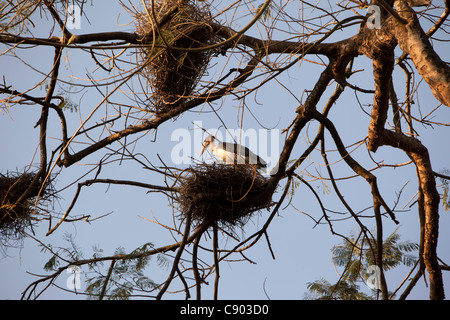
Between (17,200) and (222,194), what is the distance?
1154mm

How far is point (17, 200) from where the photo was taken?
104 inches

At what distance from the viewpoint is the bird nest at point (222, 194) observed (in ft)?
7.84

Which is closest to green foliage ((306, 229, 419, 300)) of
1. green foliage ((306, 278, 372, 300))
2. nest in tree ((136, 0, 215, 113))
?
green foliage ((306, 278, 372, 300))

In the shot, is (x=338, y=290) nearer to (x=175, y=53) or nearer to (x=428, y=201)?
(x=428, y=201)

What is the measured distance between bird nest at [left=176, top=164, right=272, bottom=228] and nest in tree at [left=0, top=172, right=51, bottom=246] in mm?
909

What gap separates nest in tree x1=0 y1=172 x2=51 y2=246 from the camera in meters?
2.68

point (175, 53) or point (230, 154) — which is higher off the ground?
point (175, 53)

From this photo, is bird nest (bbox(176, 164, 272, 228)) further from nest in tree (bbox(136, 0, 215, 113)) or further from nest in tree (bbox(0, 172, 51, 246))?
nest in tree (bbox(0, 172, 51, 246))

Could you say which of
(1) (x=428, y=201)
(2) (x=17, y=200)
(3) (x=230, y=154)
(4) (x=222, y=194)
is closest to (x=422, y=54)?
(4) (x=222, y=194)

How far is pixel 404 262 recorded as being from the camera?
3.10 meters

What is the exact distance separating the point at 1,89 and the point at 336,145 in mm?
1760

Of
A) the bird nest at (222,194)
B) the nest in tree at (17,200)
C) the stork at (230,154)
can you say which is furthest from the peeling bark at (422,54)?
the nest in tree at (17,200)

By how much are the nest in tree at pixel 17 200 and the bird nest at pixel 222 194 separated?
2.98 ft
